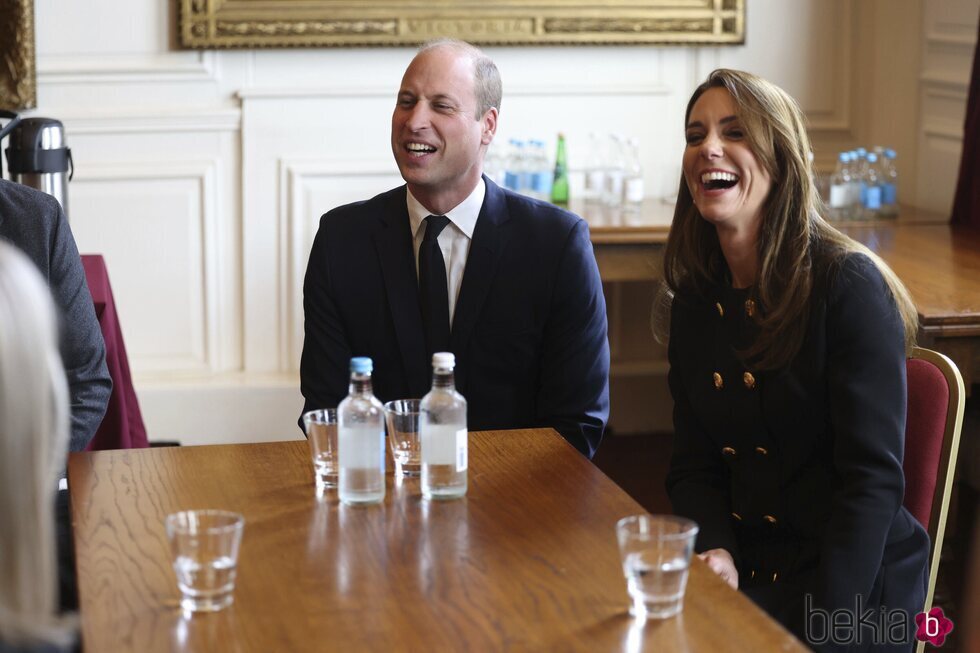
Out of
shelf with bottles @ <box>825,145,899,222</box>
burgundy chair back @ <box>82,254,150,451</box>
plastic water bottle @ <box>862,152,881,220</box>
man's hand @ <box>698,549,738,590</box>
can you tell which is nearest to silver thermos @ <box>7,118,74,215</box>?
burgundy chair back @ <box>82,254,150,451</box>

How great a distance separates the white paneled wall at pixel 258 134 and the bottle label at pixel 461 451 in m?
2.62

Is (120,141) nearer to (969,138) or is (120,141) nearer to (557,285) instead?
(557,285)

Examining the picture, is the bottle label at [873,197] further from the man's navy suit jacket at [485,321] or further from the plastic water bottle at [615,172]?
the man's navy suit jacket at [485,321]

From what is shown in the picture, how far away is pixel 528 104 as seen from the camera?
170 inches

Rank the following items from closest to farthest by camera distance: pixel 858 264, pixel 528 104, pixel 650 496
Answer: pixel 858 264
pixel 650 496
pixel 528 104

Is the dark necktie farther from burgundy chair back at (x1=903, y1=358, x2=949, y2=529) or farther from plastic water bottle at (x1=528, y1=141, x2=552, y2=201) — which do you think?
plastic water bottle at (x1=528, y1=141, x2=552, y2=201)

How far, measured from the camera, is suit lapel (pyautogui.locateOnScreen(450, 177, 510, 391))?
2406 mm

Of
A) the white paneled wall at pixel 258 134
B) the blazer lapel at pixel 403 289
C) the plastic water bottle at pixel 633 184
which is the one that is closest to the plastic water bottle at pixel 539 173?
the white paneled wall at pixel 258 134

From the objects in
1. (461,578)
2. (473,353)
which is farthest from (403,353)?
(461,578)

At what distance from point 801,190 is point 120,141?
8.86 feet

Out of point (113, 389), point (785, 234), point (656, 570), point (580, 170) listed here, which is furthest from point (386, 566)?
point (580, 170)

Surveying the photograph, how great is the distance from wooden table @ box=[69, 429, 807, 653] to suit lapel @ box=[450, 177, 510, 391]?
50cm

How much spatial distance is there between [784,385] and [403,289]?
77 centimetres

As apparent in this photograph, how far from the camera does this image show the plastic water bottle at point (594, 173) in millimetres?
4270
